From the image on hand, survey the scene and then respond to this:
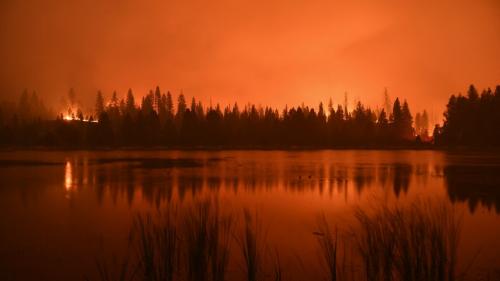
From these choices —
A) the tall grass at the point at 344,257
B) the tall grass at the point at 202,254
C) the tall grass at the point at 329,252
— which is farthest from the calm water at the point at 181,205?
the tall grass at the point at 202,254

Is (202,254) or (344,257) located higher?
(202,254)

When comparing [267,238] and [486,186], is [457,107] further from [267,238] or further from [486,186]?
[267,238]

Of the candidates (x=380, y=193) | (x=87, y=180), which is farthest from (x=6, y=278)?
(x=87, y=180)

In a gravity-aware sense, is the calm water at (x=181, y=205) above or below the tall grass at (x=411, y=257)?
below

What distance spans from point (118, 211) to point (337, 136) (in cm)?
9736

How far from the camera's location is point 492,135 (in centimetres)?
7962

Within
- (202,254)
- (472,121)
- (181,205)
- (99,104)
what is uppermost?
(99,104)

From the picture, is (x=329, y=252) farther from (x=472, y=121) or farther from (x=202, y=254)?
(x=472, y=121)

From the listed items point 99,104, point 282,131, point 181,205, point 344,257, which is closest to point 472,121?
point 282,131

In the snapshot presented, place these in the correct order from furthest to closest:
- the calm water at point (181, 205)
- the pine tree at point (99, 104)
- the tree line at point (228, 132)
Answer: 1. the pine tree at point (99, 104)
2. the tree line at point (228, 132)
3. the calm water at point (181, 205)

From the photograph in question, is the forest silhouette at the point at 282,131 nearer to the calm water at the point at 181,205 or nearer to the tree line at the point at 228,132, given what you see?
the tree line at the point at 228,132

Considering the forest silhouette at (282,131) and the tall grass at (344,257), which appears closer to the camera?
the tall grass at (344,257)

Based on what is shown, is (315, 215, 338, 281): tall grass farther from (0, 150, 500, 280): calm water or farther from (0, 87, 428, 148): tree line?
(0, 87, 428, 148): tree line

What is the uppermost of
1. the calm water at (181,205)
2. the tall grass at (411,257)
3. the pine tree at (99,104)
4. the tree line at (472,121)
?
the pine tree at (99,104)
